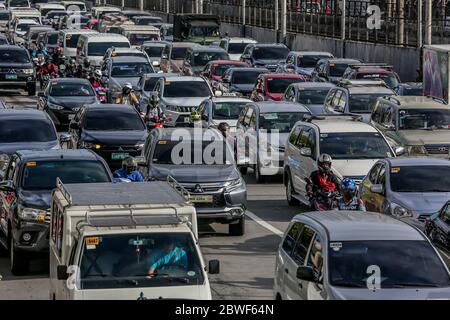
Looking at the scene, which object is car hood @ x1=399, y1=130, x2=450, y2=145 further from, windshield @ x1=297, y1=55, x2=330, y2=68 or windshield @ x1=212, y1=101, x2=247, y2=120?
windshield @ x1=297, y1=55, x2=330, y2=68

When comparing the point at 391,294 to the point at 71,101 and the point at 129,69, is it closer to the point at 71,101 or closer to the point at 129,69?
the point at 71,101

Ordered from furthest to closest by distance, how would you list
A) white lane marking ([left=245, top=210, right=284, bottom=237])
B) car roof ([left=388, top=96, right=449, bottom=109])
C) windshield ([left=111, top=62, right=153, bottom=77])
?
windshield ([left=111, top=62, right=153, bottom=77]) < car roof ([left=388, top=96, right=449, bottom=109]) < white lane marking ([left=245, top=210, right=284, bottom=237])

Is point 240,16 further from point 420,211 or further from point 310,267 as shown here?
point 310,267

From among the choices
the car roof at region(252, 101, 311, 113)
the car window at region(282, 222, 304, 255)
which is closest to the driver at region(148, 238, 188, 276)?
the car window at region(282, 222, 304, 255)

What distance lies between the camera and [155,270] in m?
14.4

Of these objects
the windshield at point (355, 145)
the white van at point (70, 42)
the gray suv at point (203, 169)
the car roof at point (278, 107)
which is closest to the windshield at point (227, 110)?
the car roof at point (278, 107)

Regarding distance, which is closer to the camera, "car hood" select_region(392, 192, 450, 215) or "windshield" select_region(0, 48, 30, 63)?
"car hood" select_region(392, 192, 450, 215)

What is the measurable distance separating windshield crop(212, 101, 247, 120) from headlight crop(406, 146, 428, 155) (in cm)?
650

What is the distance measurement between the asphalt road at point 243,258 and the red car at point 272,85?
1185 cm

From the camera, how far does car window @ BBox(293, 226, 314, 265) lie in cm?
1514

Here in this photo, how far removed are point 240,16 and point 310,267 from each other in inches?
2830
